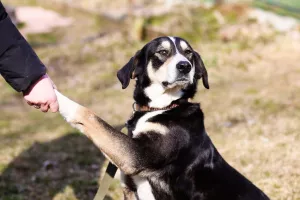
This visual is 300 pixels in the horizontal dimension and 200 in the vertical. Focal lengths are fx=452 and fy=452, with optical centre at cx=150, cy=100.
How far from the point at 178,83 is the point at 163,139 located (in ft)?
1.95

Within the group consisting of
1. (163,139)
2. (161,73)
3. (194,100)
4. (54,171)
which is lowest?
(194,100)

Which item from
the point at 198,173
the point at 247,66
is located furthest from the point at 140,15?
the point at 198,173

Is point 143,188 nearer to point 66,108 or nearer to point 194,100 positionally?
point 66,108

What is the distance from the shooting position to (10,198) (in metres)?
4.89

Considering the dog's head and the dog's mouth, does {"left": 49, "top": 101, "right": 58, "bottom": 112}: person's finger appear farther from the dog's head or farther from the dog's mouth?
the dog's mouth

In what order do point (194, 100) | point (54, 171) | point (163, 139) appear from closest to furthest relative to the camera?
point (163, 139) < point (54, 171) < point (194, 100)

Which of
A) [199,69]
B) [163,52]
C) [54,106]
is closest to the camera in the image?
[54,106]

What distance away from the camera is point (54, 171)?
18.8 feet

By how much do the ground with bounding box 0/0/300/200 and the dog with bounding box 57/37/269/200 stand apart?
1549mm

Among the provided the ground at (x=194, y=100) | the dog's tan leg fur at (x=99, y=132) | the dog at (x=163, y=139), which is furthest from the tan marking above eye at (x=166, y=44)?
the ground at (x=194, y=100)

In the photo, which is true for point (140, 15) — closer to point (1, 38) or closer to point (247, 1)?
point (247, 1)

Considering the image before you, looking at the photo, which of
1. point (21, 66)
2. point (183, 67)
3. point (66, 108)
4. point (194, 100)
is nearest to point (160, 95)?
point (183, 67)

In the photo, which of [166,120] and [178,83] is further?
[178,83]

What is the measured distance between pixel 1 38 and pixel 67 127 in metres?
5.12
